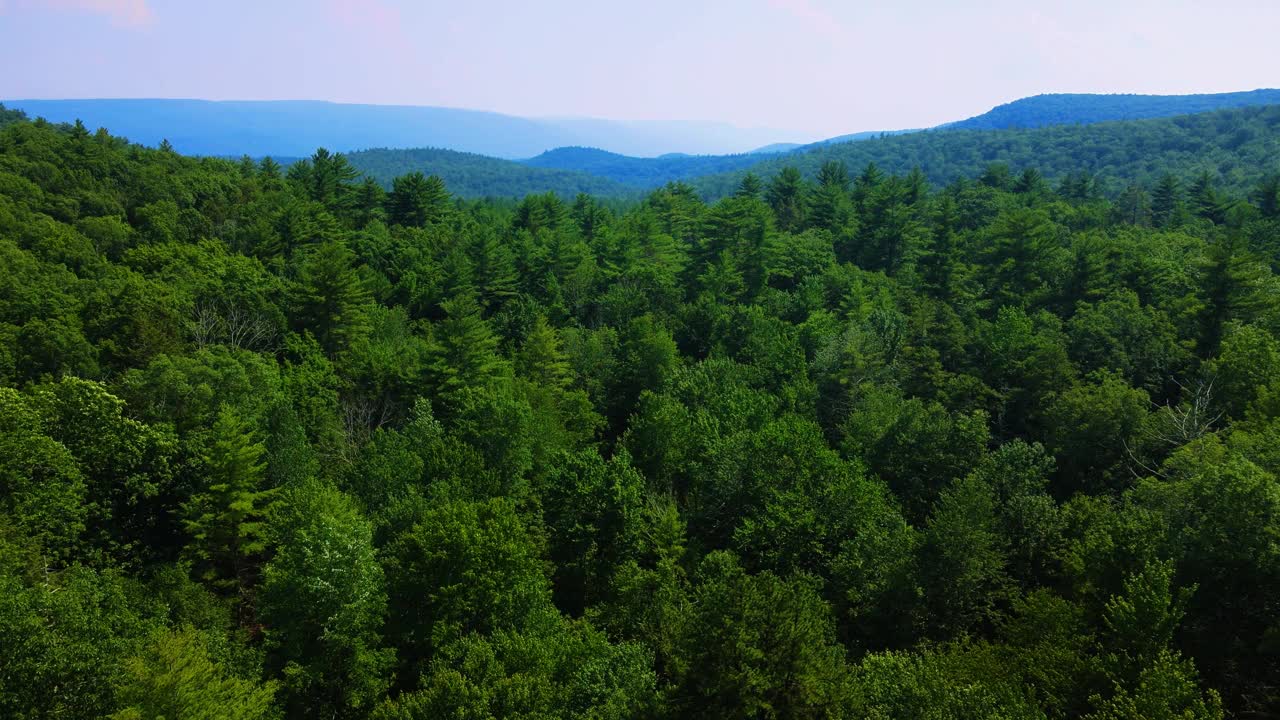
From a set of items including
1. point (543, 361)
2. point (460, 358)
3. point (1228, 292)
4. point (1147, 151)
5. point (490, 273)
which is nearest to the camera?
point (1228, 292)

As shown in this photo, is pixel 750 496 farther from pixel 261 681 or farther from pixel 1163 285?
pixel 1163 285

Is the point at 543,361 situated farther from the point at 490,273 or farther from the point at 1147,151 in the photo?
the point at 1147,151

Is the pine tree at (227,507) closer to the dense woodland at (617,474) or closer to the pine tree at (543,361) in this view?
the dense woodland at (617,474)

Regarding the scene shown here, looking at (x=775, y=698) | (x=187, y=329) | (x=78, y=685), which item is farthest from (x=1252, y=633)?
(x=187, y=329)

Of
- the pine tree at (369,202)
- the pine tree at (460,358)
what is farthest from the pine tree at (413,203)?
the pine tree at (460,358)

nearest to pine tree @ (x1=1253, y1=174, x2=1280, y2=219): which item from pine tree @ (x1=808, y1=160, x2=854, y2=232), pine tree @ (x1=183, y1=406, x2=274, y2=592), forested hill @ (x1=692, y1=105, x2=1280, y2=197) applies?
pine tree @ (x1=808, y1=160, x2=854, y2=232)

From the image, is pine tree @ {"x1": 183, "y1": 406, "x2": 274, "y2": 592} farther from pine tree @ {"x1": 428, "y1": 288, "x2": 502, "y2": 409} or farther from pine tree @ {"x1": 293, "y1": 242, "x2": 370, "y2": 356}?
pine tree @ {"x1": 293, "y1": 242, "x2": 370, "y2": 356}

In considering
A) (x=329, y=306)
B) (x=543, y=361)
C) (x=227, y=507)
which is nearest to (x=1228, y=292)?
(x=543, y=361)
